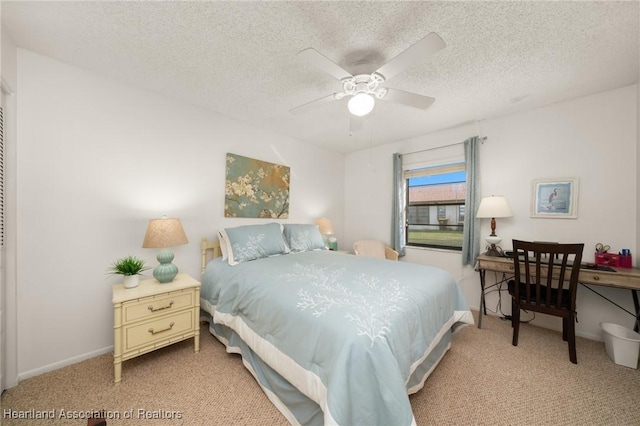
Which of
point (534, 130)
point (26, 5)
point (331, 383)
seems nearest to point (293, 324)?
point (331, 383)

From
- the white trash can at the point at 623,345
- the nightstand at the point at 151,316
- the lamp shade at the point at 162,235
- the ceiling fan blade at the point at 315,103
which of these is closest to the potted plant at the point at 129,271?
the nightstand at the point at 151,316

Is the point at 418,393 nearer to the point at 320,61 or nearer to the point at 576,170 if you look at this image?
the point at 320,61

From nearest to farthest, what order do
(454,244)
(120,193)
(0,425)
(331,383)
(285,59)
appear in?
(331,383) → (0,425) → (285,59) → (120,193) → (454,244)

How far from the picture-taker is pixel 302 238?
3.18m

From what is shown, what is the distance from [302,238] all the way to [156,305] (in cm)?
175

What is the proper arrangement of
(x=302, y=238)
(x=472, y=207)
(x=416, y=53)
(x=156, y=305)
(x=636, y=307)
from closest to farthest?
(x=416, y=53), (x=156, y=305), (x=636, y=307), (x=472, y=207), (x=302, y=238)

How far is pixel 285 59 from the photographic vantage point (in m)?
1.85

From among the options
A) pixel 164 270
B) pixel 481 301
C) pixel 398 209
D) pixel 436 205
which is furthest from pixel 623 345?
pixel 164 270

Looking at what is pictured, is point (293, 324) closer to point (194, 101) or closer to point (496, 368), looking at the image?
point (496, 368)

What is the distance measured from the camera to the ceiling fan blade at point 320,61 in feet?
4.59

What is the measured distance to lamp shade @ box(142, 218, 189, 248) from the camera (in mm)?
2035

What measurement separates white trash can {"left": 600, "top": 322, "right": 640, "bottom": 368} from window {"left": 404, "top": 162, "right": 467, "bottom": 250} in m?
1.54

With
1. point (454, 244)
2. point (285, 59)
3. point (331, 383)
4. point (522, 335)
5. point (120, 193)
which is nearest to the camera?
point (331, 383)

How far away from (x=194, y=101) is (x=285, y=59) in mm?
1352
